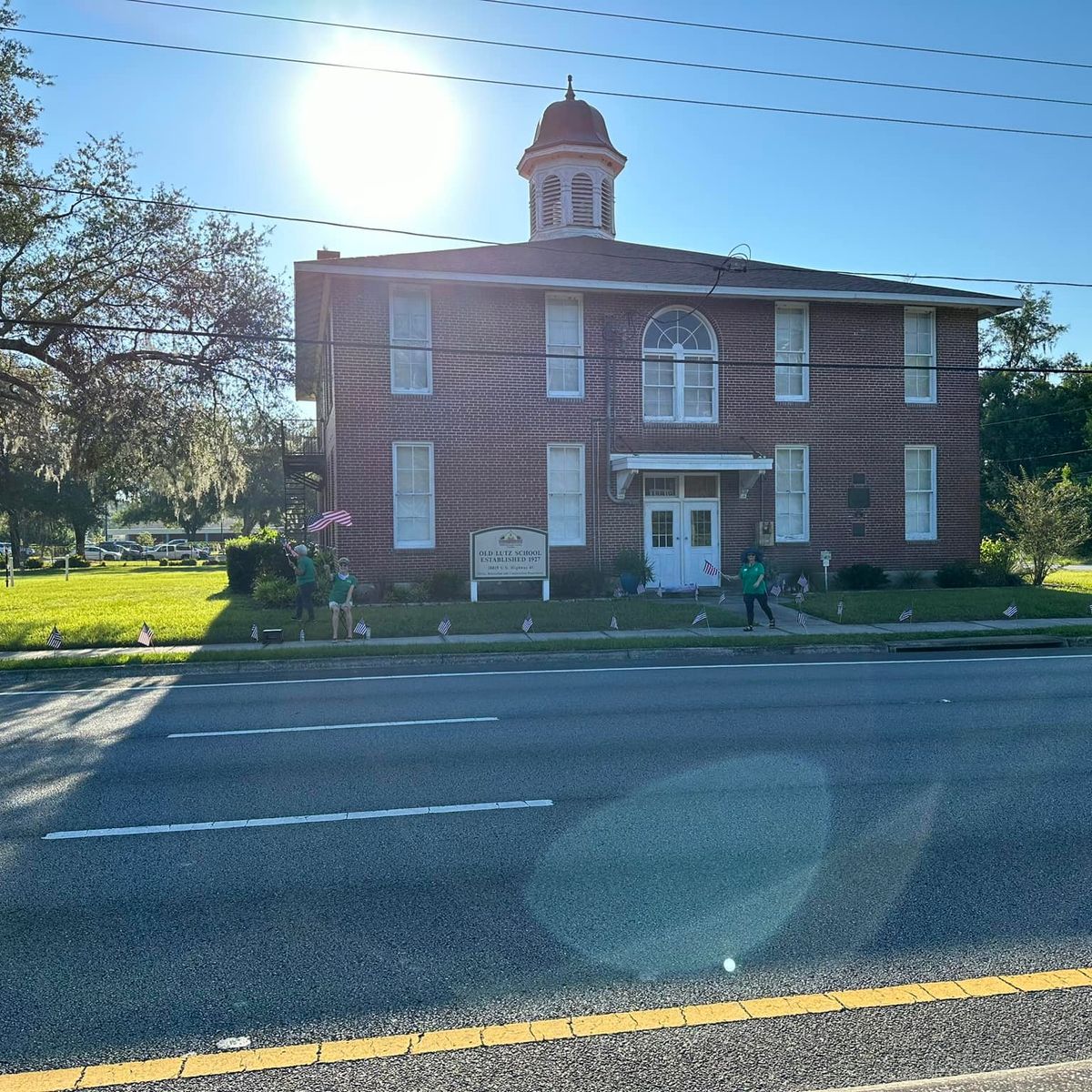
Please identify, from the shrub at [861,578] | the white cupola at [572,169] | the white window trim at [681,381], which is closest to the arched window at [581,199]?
the white cupola at [572,169]

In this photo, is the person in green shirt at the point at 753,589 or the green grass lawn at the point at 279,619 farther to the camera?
the person in green shirt at the point at 753,589

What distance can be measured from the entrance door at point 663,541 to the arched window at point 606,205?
10.5m

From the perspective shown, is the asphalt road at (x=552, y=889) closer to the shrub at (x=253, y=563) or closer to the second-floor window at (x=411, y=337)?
the second-floor window at (x=411, y=337)

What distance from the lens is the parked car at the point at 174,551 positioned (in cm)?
7037

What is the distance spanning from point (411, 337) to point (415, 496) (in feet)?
12.0

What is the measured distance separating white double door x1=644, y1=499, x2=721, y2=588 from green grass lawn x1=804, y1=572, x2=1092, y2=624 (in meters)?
2.90

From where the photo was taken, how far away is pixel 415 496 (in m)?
22.2

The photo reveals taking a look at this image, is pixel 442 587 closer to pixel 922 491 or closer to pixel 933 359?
pixel 922 491

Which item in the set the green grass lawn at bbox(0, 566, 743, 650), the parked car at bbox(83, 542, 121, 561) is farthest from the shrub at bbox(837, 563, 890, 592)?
the parked car at bbox(83, 542, 121, 561)

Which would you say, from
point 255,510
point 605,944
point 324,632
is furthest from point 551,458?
point 255,510

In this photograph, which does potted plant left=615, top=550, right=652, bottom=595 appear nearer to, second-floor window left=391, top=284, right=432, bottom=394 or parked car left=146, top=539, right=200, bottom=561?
second-floor window left=391, top=284, right=432, bottom=394

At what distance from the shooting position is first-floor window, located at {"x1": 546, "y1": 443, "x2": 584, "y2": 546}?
23062 millimetres

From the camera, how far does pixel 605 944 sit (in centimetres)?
437

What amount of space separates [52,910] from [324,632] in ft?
40.6
